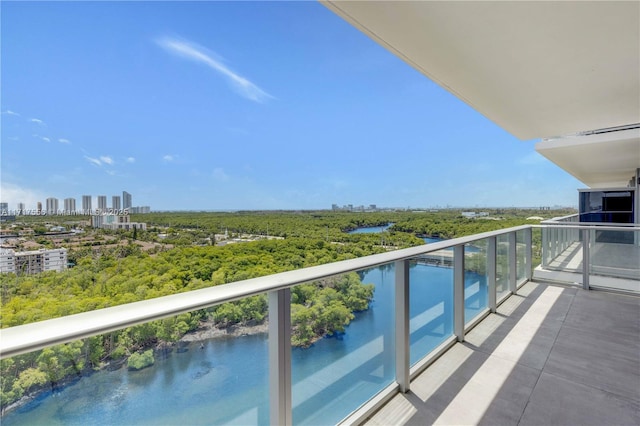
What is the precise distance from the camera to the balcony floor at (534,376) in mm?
2186

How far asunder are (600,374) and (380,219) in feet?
65.2

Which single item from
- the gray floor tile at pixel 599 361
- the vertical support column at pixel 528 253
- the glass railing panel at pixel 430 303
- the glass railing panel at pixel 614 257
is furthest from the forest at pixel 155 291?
the gray floor tile at pixel 599 361

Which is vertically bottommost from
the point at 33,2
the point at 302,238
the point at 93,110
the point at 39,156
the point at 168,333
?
the point at 302,238

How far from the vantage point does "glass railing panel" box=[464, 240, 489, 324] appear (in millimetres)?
3475

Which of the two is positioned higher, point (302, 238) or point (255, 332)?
point (255, 332)

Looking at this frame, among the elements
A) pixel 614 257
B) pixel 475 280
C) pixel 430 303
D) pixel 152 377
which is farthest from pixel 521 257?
pixel 152 377

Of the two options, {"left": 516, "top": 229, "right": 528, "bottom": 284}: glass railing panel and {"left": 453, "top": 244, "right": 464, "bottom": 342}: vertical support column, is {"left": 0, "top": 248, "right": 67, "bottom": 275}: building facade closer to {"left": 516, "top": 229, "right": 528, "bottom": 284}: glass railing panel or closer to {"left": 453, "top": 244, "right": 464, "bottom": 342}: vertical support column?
{"left": 453, "top": 244, "right": 464, "bottom": 342}: vertical support column

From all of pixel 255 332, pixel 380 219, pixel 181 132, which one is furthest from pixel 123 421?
pixel 181 132

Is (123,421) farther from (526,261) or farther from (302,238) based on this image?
(302,238)

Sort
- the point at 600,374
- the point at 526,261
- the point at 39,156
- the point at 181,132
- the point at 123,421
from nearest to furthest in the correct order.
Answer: the point at 123,421 < the point at 600,374 < the point at 526,261 < the point at 39,156 < the point at 181,132

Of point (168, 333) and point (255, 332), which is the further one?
point (255, 332)

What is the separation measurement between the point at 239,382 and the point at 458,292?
2.60 meters

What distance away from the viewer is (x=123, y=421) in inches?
47.0

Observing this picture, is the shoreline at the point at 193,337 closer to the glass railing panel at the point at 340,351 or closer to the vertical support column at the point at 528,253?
the glass railing panel at the point at 340,351
